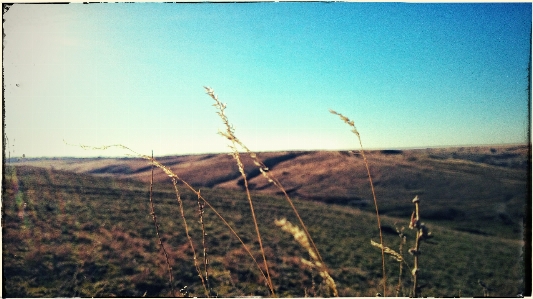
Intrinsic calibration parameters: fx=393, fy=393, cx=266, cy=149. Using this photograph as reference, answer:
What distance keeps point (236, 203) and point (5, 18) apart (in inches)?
765

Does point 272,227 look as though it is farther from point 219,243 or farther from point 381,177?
point 381,177

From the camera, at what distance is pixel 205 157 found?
105 feet

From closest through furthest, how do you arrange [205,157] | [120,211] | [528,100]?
[528,100] < [120,211] < [205,157]

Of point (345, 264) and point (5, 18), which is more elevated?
point (5, 18)

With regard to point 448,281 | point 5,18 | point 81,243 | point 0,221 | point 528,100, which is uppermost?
point 5,18

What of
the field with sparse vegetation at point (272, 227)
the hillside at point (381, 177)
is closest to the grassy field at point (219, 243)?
the field with sparse vegetation at point (272, 227)

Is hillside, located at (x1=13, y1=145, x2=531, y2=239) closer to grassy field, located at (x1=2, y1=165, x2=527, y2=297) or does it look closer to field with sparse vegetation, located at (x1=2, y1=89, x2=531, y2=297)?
field with sparse vegetation, located at (x1=2, y1=89, x2=531, y2=297)

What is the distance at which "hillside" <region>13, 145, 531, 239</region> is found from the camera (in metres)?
21.2

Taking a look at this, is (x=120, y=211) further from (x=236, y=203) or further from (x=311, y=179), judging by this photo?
(x=311, y=179)

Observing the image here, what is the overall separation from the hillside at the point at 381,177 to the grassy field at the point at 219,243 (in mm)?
248

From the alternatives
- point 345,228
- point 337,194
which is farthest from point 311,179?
point 345,228

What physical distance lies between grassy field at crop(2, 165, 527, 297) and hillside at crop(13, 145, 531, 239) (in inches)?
9.8

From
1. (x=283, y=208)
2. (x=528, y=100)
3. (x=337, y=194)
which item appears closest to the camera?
(x=528, y=100)

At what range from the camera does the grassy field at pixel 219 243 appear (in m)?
6.24
